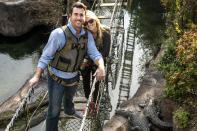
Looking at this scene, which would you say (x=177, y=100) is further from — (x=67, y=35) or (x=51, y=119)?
(x=67, y=35)

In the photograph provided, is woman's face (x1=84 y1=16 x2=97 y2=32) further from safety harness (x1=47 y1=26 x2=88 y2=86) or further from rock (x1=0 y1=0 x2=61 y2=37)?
rock (x1=0 y1=0 x2=61 y2=37)

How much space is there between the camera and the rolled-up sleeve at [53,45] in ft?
7.86

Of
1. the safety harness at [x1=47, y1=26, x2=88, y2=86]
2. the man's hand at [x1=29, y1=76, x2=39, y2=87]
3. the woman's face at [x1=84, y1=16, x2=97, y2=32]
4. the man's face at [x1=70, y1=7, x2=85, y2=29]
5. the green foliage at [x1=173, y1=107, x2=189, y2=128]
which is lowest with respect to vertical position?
the green foliage at [x1=173, y1=107, x2=189, y2=128]

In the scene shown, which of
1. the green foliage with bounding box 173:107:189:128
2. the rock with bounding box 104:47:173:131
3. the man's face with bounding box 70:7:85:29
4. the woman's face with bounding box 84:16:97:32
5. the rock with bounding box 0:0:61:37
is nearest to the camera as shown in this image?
the man's face with bounding box 70:7:85:29

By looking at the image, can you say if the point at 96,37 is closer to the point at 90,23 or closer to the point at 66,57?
the point at 90,23

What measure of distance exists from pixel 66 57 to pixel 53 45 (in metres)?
0.20

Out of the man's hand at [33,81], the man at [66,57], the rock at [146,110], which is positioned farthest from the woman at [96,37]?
the rock at [146,110]

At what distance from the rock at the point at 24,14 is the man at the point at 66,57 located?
5.75 metres

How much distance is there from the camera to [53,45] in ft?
7.87

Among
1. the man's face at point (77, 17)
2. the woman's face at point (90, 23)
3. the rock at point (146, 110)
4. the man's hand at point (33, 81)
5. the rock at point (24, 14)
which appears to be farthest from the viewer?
the rock at point (24, 14)

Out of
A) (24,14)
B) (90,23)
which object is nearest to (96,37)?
(90,23)

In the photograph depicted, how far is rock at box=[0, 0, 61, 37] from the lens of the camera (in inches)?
334

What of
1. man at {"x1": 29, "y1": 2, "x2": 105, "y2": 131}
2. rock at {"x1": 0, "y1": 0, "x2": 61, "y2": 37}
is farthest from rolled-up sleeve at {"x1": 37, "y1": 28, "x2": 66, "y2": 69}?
rock at {"x1": 0, "y1": 0, "x2": 61, "y2": 37}

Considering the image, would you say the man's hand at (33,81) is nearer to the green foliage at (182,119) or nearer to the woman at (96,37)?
the woman at (96,37)
